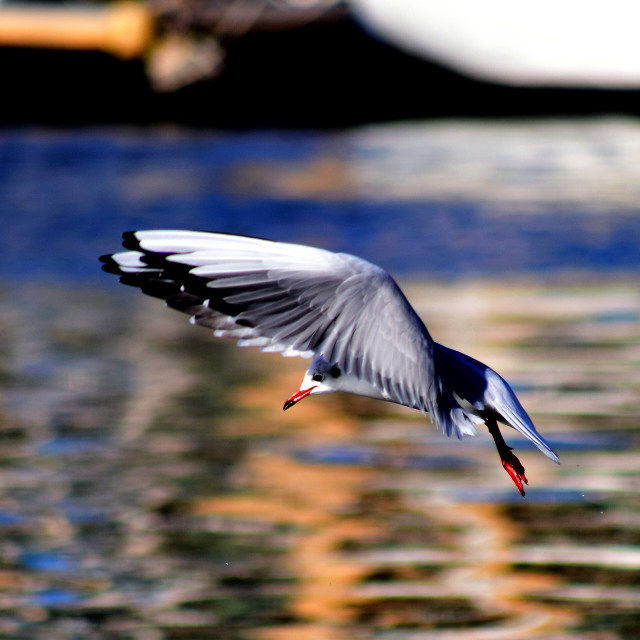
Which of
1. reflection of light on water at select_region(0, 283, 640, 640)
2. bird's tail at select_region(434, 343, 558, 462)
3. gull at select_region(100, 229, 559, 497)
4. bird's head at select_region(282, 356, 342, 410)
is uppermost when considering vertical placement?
gull at select_region(100, 229, 559, 497)

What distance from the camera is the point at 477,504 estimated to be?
6230 millimetres

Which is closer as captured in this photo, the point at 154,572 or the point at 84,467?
the point at 154,572

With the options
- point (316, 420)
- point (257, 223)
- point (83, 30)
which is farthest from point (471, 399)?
point (83, 30)

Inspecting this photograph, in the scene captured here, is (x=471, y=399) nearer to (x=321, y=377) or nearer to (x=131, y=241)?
(x=321, y=377)

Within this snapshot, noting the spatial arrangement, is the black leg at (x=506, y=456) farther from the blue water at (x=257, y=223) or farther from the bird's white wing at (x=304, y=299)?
the blue water at (x=257, y=223)

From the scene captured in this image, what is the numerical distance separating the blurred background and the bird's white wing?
1.47m

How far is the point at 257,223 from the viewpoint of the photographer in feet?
50.5

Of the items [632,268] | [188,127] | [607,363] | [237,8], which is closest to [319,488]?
[607,363]

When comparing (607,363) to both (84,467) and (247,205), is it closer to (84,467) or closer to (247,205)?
(84,467)

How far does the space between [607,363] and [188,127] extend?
67.1ft

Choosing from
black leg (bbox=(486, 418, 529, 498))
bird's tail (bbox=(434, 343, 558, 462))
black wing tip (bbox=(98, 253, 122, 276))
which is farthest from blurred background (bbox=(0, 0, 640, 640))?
black wing tip (bbox=(98, 253, 122, 276))

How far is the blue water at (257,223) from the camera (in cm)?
1320

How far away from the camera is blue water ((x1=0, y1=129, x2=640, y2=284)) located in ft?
43.3

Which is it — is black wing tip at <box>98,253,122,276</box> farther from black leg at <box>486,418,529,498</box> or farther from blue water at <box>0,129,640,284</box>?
blue water at <box>0,129,640,284</box>
